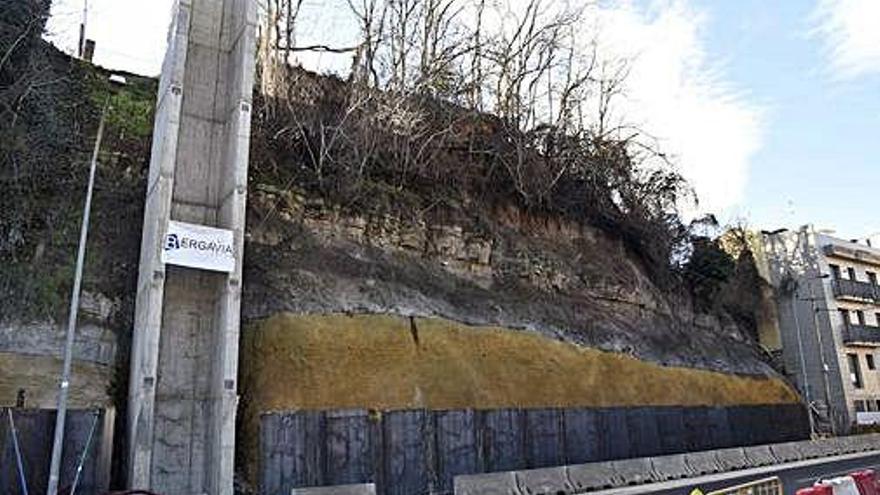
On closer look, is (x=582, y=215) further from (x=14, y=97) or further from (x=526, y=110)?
(x=14, y=97)

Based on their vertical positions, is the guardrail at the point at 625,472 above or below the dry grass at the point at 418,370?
below

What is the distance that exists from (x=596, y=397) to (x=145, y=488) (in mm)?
16606

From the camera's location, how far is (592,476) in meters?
19.8

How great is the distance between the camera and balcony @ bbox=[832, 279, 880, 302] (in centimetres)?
4638

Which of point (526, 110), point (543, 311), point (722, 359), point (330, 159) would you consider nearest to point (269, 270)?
point (330, 159)

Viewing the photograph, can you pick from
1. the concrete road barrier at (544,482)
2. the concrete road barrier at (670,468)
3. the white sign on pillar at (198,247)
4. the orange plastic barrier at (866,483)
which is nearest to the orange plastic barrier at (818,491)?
the orange plastic barrier at (866,483)

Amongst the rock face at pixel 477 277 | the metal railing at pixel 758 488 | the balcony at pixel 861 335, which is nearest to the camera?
the metal railing at pixel 758 488

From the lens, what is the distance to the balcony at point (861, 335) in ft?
149

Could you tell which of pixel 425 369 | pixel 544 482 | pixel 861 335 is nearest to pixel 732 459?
pixel 544 482

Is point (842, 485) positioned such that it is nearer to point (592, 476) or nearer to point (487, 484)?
point (487, 484)

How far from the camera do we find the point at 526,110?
3316 centimetres

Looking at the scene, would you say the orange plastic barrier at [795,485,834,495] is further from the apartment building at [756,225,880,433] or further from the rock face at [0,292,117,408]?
the apartment building at [756,225,880,433]

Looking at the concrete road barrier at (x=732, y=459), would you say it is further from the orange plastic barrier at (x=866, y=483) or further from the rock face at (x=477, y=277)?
the orange plastic barrier at (x=866, y=483)

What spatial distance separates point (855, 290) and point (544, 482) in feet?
127
